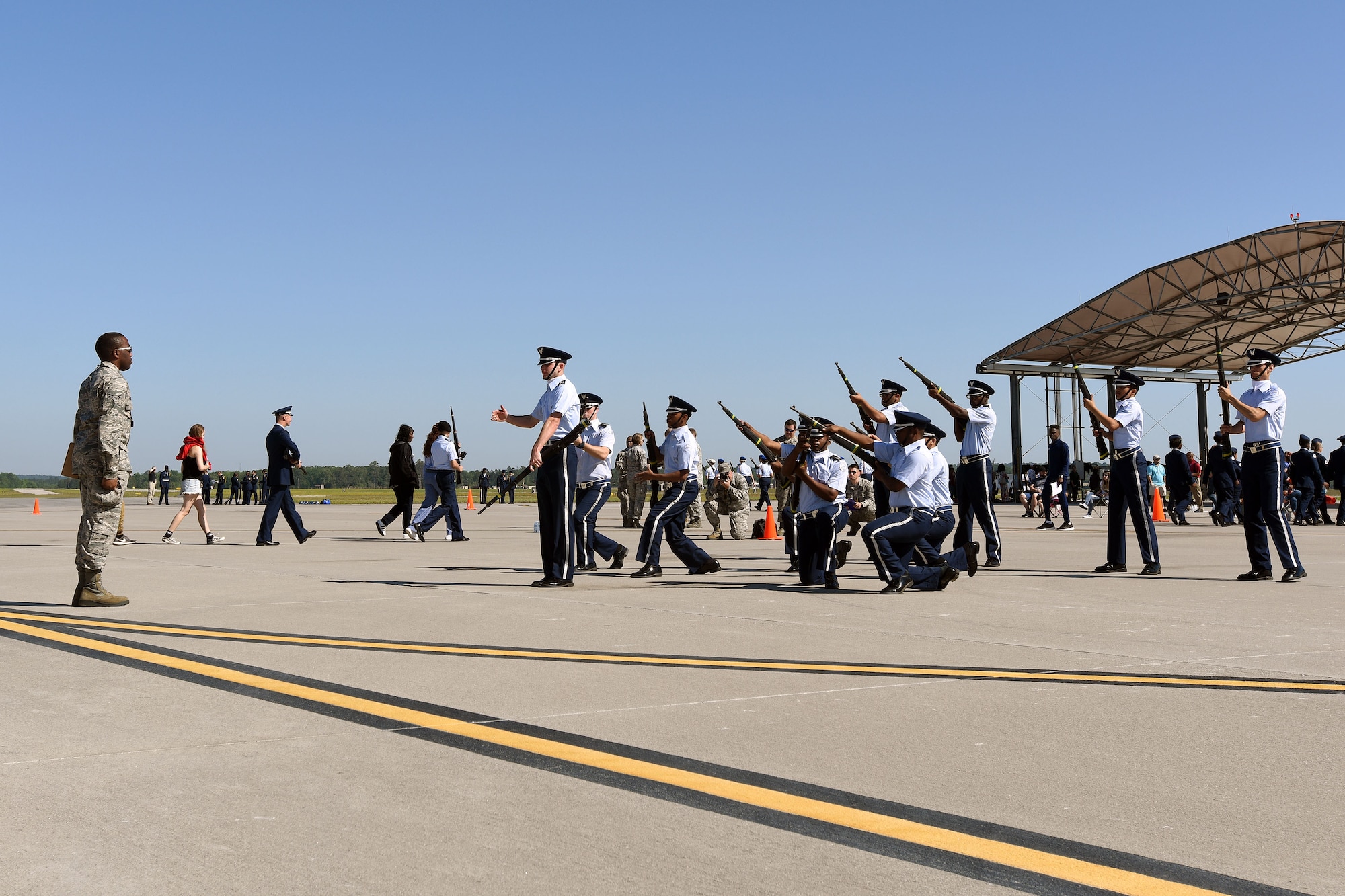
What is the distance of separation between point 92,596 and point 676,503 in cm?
521

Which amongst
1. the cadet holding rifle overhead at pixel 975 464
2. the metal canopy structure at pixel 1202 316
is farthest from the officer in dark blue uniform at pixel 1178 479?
the cadet holding rifle overhead at pixel 975 464

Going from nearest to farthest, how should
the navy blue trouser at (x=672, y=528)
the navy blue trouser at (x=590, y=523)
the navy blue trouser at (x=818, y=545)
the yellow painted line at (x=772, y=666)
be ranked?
1. the yellow painted line at (x=772, y=666)
2. the navy blue trouser at (x=818, y=545)
3. the navy blue trouser at (x=672, y=528)
4. the navy blue trouser at (x=590, y=523)

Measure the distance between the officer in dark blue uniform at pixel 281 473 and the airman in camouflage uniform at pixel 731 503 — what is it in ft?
20.3

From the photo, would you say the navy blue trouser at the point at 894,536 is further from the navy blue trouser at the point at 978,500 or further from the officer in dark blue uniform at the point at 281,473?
the officer in dark blue uniform at the point at 281,473

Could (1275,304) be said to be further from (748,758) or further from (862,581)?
(748,758)

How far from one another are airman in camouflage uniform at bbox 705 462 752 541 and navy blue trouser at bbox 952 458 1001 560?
Result: 666 centimetres

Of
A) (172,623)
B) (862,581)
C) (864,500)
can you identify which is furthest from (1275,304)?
(172,623)

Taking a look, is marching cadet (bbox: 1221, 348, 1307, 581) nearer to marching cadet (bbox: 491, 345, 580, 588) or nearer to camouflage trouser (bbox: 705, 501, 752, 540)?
marching cadet (bbox: 491, 345, 580, 588)

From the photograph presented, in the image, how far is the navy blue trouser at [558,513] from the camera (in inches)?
406

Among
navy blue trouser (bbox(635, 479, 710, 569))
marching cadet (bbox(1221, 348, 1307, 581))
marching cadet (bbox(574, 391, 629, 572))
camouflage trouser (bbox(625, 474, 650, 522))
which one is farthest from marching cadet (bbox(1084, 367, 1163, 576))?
camouflage trouser (bbox(625, 474, 650, 522))

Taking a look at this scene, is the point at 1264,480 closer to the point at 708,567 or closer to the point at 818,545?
the point at 818,545

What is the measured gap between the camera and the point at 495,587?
34.0ft

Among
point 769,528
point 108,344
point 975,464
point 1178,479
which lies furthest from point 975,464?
point 1178,479

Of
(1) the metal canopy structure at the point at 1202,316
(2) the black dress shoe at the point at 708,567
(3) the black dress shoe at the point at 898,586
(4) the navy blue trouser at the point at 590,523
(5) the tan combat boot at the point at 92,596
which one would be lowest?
(3) the black dress shoe at the point at 898,586
